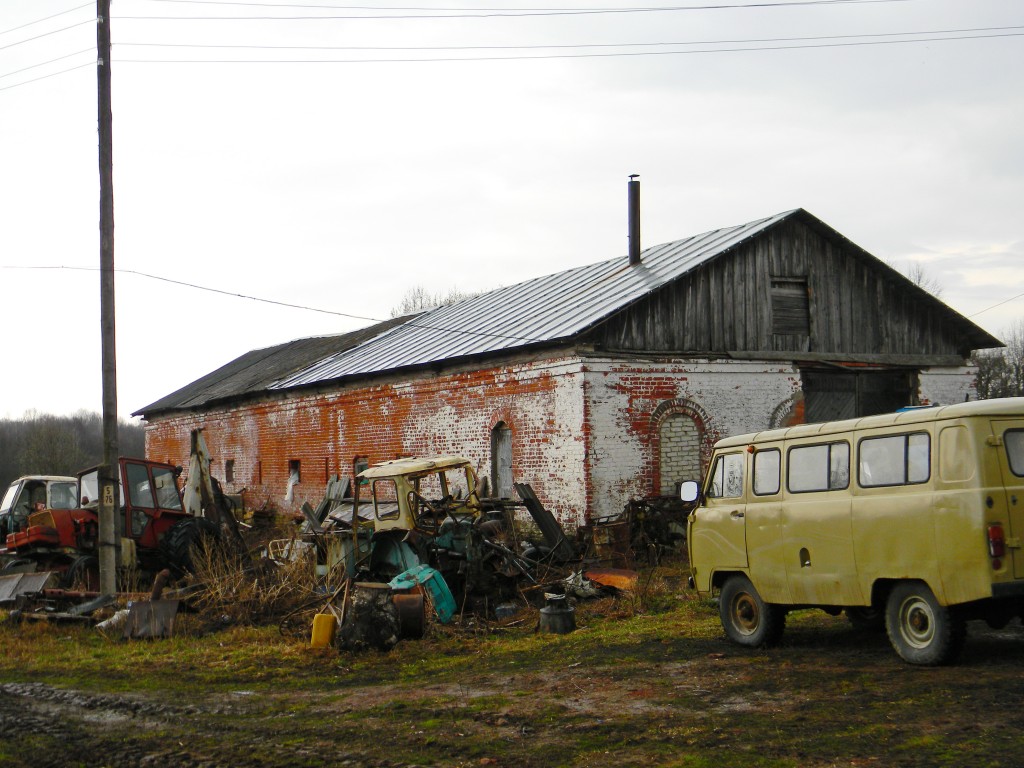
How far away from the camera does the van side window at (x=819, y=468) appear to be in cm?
862

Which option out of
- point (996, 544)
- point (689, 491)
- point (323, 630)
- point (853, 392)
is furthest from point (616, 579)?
point (853, 392)

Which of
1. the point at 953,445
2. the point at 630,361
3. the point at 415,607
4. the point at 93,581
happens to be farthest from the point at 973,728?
the point at 93,581

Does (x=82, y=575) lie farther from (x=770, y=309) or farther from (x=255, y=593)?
(x=770, y=309)

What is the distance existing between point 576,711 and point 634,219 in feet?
52.9

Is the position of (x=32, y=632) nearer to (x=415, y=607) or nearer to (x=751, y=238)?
(x=415, y=607)

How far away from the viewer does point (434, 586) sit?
12.0m

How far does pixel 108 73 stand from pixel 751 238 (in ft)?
37.9

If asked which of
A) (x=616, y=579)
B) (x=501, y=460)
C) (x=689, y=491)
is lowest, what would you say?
(x=616, y=579)

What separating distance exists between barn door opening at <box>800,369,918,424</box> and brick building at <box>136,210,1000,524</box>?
0.04 m

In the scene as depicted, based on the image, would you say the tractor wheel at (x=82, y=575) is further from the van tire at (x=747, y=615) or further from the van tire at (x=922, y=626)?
the van tire at (x=922, y=626)

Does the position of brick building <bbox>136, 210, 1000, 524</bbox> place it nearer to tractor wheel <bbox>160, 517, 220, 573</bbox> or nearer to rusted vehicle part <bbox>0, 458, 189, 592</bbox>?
rusted vehicle part <bbox>0, 458, 189, 592</bbox>

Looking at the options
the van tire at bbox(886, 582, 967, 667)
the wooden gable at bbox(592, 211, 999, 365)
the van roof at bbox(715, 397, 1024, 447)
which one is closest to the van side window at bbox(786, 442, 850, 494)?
the van roof at bbox(715, 397, 1024, 447)

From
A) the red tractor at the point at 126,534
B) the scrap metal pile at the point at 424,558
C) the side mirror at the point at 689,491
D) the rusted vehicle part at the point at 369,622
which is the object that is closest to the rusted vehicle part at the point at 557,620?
the scrap metal pile at the point at 424,558

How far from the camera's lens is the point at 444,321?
27031mm
